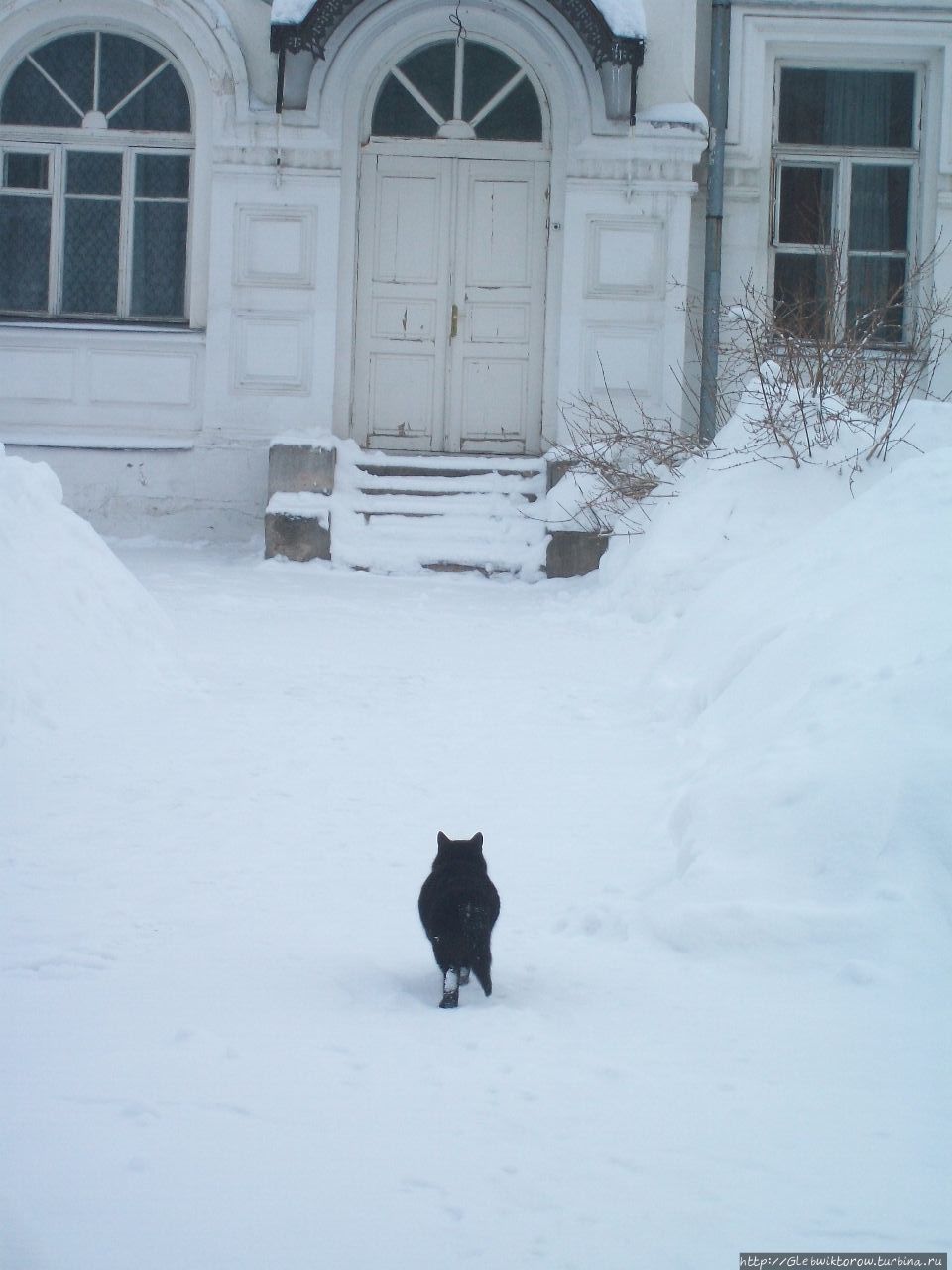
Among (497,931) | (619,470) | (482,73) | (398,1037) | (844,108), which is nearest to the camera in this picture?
(398,1037)

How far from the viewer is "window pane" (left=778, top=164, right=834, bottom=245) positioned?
37.4ft

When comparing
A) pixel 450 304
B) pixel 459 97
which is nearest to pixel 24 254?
pixel 450 304

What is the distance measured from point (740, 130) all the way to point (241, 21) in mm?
4017

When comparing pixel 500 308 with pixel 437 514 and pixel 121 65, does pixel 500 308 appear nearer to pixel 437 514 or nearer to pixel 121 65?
pixel 437 514

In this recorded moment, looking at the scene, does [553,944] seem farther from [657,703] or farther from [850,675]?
[657,703]

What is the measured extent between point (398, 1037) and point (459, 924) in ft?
0.95

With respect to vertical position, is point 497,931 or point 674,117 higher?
point 674,117

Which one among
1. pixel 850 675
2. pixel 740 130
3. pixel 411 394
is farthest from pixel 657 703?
pixel 740 130

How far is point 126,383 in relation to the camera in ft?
34.8

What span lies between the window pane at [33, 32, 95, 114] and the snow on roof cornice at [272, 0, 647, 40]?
5.97 feet

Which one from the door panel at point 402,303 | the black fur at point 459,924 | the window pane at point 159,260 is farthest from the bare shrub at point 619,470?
the black fur at point 459,924

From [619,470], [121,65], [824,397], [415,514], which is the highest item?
[121,65]

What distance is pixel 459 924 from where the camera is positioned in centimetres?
285

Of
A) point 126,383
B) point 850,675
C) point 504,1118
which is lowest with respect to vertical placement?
point 504,1118
